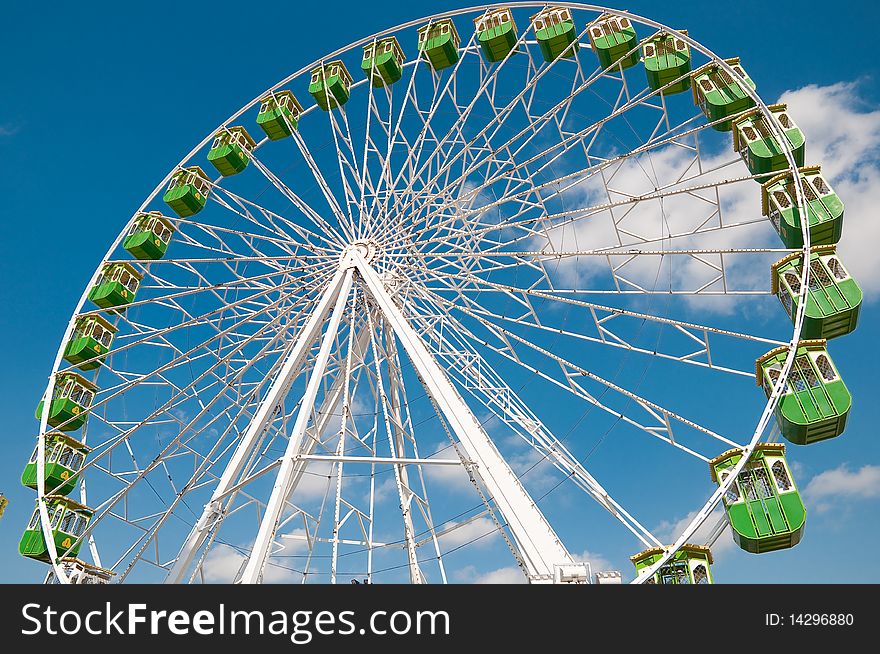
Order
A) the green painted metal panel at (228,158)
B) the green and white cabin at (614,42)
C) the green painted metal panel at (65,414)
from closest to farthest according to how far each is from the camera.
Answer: the green and white cabin at (614,42), the green painted metal panel at (65,414), the green painted metal panel at (228,158)

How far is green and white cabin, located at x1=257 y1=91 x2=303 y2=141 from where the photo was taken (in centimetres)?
1895

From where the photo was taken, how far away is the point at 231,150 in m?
18.8

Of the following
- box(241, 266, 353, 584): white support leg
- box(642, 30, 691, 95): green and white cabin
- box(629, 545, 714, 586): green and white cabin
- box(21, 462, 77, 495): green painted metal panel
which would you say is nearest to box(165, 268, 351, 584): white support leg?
box(241, 266, 353, 584): white support leg

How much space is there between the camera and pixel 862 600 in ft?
26.8

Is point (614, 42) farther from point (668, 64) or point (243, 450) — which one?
point (243, 450)

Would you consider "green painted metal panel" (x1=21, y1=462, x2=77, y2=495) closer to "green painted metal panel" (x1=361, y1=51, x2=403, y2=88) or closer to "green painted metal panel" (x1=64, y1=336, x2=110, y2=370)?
"green painted metal panel" (x1=64, y1=336, x2=110, y2=370)

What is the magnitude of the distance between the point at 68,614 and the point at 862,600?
920 centimetres

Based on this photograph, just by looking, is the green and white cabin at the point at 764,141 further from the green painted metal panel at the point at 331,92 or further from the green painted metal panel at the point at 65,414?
the green painted metal panel at the point at 65,414

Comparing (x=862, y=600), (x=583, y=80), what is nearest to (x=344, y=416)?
(x=583, y=80)

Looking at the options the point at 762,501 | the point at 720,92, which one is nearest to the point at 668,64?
the point at 720,92

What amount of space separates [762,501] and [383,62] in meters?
13.7

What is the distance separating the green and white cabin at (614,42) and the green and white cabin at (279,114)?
8200 mm

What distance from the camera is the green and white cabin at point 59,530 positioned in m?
15.1

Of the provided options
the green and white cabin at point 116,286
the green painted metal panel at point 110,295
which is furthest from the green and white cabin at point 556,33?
the green painted metal panel at point 110,295
